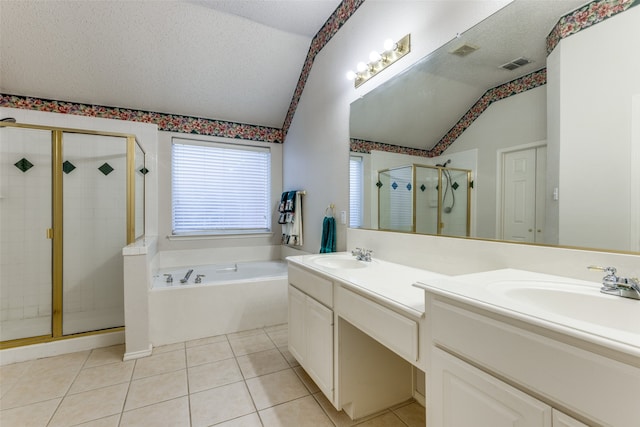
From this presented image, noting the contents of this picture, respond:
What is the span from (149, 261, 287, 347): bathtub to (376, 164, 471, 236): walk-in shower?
4.79ft

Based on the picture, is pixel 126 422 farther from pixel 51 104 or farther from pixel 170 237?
pixel 51 104

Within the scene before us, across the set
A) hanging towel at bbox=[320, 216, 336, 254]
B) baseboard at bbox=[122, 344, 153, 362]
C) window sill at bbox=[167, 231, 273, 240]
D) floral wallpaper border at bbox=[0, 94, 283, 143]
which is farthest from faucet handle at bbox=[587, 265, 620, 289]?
floral wallpaper border at bbox=[0, 94, 283, 143]

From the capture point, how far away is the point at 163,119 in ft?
10.9

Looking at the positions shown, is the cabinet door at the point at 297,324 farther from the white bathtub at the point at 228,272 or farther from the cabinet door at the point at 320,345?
the white bathtub at the point at 228,272

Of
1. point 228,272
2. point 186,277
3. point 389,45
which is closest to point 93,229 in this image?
point 186,277

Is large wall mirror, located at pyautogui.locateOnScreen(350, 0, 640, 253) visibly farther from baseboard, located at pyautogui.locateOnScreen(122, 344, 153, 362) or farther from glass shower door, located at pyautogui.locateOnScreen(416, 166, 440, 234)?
baseboard, located at pyautogui.locateOnScreen(122, 344, 153, 362)

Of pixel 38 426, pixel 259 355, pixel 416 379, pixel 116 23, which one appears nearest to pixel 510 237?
pixel 416 379

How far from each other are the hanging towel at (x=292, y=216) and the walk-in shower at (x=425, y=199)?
140cm

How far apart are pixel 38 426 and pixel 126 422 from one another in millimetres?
442

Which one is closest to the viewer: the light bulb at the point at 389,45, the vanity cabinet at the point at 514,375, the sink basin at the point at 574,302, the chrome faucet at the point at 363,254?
the vanity cabinet at the point at 514,375

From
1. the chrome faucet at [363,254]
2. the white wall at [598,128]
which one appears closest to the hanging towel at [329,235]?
the chrome faucet at [363,254]

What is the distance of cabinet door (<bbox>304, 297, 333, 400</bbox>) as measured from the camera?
59.4 inches

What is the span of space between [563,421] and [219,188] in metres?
3.64

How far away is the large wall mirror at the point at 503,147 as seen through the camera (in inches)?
37.9
